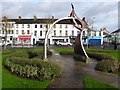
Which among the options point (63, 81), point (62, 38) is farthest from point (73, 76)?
point (62, 38)

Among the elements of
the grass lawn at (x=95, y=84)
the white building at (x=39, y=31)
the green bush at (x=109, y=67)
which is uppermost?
the white building at (x=39, y=31)

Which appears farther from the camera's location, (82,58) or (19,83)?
(82,58)

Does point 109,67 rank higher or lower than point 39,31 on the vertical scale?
lower

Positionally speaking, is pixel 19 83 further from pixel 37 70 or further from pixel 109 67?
pixel 109 67

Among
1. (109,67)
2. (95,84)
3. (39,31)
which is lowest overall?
(95,84)

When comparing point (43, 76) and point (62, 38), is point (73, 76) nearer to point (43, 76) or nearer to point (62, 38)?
point (43, 76)

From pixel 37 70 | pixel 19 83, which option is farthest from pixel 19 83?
pixel 37 70

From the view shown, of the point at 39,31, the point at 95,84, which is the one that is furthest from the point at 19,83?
the point at 39,31

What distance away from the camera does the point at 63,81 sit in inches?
480

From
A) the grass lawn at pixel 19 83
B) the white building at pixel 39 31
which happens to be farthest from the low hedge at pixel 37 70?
the white building at pixel 39 31

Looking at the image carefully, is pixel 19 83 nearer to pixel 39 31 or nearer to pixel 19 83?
pixel 19 83

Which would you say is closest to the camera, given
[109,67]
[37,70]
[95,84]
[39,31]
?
[95,84]

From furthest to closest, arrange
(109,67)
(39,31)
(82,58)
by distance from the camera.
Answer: (39,31)
(82,58)
(109,67)

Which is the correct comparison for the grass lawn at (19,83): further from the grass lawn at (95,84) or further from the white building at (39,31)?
the white building at (39,31)
